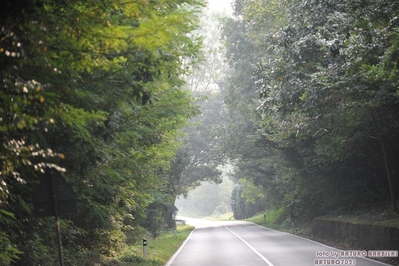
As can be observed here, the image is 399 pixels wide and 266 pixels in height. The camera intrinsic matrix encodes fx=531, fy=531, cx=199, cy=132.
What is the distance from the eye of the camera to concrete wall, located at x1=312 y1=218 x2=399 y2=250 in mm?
17547

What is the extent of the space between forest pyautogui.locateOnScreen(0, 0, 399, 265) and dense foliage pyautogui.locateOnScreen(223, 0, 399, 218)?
68mm

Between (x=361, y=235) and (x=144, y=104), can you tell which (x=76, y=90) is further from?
(x=361, y=235)

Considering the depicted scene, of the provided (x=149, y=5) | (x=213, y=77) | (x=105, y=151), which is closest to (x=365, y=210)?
(x=105, y=151)

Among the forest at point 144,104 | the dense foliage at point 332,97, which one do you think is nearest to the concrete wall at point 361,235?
the forest at point 144,104

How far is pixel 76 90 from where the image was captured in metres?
Answer: 7.61

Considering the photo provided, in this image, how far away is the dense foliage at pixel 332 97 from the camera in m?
15.1

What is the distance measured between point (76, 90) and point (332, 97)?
13.9 m

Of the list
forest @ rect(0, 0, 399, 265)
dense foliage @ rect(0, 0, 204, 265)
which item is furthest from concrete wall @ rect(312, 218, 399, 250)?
dense foliage @ rect(0, 0, 204, 265)

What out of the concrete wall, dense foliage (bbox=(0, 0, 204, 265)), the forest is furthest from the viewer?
the concrete wall

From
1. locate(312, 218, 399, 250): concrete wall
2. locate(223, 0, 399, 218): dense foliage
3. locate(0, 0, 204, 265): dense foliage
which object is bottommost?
locate(312, 218, 399, 250): concrete wall

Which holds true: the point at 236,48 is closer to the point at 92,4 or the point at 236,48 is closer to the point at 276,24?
the point at 276,24

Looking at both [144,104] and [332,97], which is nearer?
[144,104]

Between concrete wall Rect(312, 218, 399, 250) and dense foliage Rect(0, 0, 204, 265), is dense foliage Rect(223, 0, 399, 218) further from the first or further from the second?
dense foliage Rect(0, 0, 204, 265)

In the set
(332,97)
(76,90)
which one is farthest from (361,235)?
(76,90)
